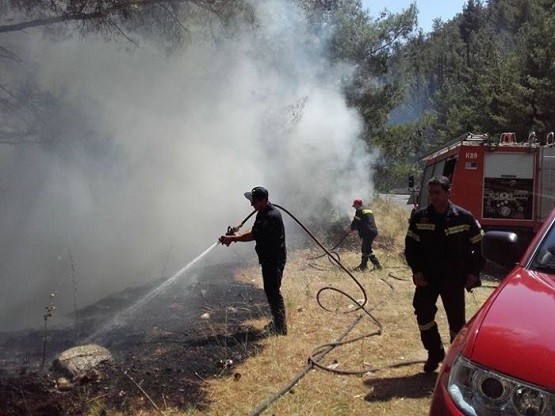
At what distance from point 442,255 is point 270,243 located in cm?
195

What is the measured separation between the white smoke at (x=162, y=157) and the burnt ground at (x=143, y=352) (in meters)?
2.67

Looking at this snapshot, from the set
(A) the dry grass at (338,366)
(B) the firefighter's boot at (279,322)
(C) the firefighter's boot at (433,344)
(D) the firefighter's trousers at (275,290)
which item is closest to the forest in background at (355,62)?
(D) the firefighter's trousers at (275,290)

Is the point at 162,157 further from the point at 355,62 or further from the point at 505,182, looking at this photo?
the point at 505,182

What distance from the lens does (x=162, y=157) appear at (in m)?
11.8

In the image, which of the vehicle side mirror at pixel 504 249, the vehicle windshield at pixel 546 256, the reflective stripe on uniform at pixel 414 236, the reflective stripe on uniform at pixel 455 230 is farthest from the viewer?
the reflective stripe on uniform at pixel 414 236

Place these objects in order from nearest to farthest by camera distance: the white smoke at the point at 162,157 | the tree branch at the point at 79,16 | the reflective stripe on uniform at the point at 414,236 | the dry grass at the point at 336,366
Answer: the dry grass at the point at 336,366 < the reflective stripe on uniform at the point at 414,236 < the tree branch at the point at 79,16 < the white smoke at the point at 162,157

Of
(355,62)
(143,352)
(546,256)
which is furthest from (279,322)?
(355,62)

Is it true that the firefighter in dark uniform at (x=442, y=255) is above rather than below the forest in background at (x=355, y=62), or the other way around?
below

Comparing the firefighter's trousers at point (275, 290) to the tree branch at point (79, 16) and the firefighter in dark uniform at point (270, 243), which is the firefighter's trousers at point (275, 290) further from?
the tree branch at point (79, 16)

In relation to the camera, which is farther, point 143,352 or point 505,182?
→ point 505,182

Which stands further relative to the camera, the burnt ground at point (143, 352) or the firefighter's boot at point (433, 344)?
the firefighter's boot at point (433, 344)

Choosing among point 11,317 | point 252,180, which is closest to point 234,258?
point 252,180

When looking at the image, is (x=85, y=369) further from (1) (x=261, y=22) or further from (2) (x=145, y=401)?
(1) (x=261, y=22)

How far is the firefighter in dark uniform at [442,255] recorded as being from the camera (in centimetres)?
411
